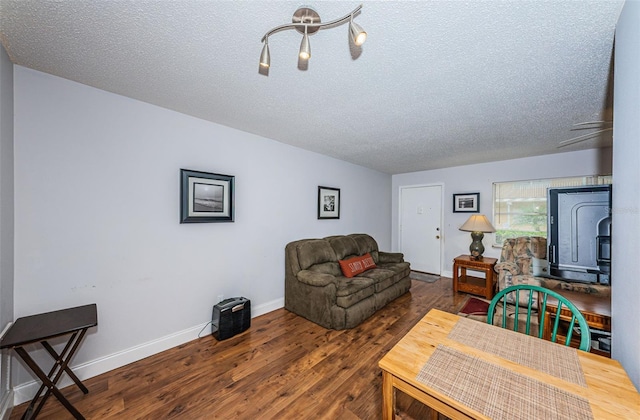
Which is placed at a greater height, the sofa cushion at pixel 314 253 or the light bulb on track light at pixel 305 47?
the light bulb on track light at pixel 305 47

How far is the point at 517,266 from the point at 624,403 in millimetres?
2672

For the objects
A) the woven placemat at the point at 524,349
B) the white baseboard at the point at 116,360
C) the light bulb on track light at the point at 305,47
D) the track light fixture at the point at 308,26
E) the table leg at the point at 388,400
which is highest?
the track light fixture at the point at 308,26

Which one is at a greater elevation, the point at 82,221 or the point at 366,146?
the point at 366,146

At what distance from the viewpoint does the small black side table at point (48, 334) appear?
1.37m

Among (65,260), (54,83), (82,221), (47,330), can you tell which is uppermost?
(54,83)

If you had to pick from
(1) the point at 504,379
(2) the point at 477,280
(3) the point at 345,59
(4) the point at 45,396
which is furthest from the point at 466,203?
(4) the point at 45,396

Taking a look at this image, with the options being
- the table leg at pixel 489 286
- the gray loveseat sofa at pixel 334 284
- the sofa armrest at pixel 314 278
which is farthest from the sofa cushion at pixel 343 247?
the table leg at pixel 489 286

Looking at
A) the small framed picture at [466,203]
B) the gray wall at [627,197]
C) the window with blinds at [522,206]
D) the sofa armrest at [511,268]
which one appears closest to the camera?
the gray wall at [627,197]

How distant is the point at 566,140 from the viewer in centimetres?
307

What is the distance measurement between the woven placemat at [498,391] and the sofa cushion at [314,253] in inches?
89.0

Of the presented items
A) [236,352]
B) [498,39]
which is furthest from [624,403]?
[236,352]

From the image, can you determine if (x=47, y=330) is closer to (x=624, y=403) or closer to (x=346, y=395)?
(x=346, y=395)

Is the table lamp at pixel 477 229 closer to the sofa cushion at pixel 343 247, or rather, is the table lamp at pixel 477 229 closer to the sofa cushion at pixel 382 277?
the sofa cushion at pixel 382 277

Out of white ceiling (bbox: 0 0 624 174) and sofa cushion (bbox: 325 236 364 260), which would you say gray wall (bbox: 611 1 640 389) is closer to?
white ceiling (bbox: 0 0 624 174)
